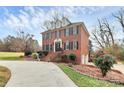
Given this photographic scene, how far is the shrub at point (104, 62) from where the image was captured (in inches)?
330

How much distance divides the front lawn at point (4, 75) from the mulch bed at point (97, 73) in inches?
64.9

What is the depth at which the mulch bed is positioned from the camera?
8266mm

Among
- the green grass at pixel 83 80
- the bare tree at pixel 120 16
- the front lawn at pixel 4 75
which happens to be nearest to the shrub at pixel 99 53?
the green grass at pixel 83 80

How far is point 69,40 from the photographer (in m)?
8.47

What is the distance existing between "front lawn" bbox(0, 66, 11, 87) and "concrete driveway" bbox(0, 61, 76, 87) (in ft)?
0.32

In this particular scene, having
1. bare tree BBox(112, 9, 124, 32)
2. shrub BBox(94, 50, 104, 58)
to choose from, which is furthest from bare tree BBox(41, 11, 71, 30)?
bare tree BBox(112, 9, 124, 32)

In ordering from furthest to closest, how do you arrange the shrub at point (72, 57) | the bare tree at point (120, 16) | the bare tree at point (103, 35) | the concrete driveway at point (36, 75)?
the shrub at point (72, 57)
the bare tree at point (103, 35)
the bare tree at point (120, 16)
the concrete driveway at point (36, 75)

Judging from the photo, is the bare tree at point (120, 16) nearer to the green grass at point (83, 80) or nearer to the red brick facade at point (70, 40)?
the red brick facade at point (70, 40)

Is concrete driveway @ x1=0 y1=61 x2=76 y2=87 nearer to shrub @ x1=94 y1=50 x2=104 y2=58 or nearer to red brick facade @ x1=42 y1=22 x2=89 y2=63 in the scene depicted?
red brick facade @ x1=42 y1=22 x2=89 y2=63

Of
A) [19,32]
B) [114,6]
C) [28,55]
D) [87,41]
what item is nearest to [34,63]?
[28,55]

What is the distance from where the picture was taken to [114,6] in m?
8.02

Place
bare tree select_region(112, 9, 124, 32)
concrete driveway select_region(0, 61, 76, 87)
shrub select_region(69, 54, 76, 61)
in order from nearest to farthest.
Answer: concrete driveway select_region(0, 61, 76, 87), bare tree select_region(112, 9, 124, 32), shrub select_region(69, 54, 76, 61)

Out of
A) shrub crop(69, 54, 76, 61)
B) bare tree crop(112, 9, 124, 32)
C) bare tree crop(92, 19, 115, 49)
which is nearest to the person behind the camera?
bare tree crop(112, 9, 124, 32)
